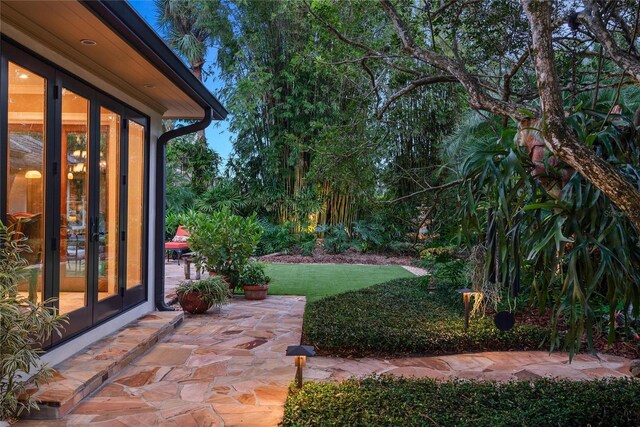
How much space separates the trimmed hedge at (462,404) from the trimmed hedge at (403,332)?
111 centimetres

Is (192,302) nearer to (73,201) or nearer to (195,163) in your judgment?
(73,201)

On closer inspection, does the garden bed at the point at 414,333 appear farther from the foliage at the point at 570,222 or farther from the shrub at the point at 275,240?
the shrub at the point at 275,240

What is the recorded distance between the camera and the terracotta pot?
6180 millimetres

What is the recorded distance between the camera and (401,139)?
506 inches

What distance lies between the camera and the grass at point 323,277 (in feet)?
27.7

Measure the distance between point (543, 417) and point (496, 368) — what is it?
5.19ft

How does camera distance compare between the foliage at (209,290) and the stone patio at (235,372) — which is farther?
the foliage at (209,290)

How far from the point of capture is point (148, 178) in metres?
5.76

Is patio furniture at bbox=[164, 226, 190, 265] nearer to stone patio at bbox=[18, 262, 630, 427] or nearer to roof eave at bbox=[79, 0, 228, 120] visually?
stone patio at bbox=[18, 262, 630, 427]

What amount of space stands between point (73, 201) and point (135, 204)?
4.40 feet

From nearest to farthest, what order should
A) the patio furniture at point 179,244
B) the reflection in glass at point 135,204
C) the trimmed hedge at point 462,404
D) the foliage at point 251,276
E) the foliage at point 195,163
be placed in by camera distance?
the trimmed hedge at point 462,404, the reflection in glass at point 135,204, the foliage at point 251,276, the patio furniture at point 179,244, the foliage at point 195,163

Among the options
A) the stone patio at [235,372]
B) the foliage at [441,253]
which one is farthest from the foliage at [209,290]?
the foliage at [441,253]

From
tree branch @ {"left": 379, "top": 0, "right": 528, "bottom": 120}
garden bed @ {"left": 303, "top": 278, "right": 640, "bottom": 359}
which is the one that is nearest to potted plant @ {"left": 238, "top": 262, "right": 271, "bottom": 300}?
garden bed @ {"left": 303, "top": 278, "right": 640, "bottom": 359}

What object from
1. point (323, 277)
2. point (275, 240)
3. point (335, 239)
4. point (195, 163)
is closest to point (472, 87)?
point (323, 277)
